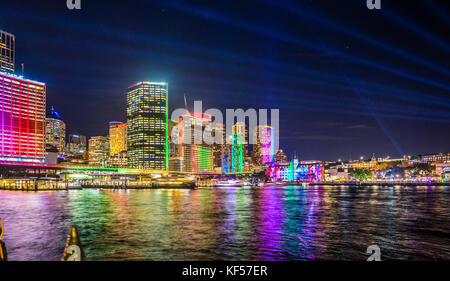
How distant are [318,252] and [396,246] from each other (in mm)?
5390

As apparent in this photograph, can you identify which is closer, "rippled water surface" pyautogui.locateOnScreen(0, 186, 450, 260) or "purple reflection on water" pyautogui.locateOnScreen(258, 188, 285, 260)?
"purple reflection on water" pyautogui.locateOnScreen(258, 188, 285, 260)

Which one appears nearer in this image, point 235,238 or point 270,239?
point 270,239

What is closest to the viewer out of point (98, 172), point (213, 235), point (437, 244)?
point (437, 244)

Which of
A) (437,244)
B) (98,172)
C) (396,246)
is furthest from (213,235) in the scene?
(98,172)

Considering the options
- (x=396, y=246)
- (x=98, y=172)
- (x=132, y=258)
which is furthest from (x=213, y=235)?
(x=98, y=172)

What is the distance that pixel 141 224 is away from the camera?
31312 mm

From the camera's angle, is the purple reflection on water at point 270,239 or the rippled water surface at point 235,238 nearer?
the purple reflection on water at point 270,239
